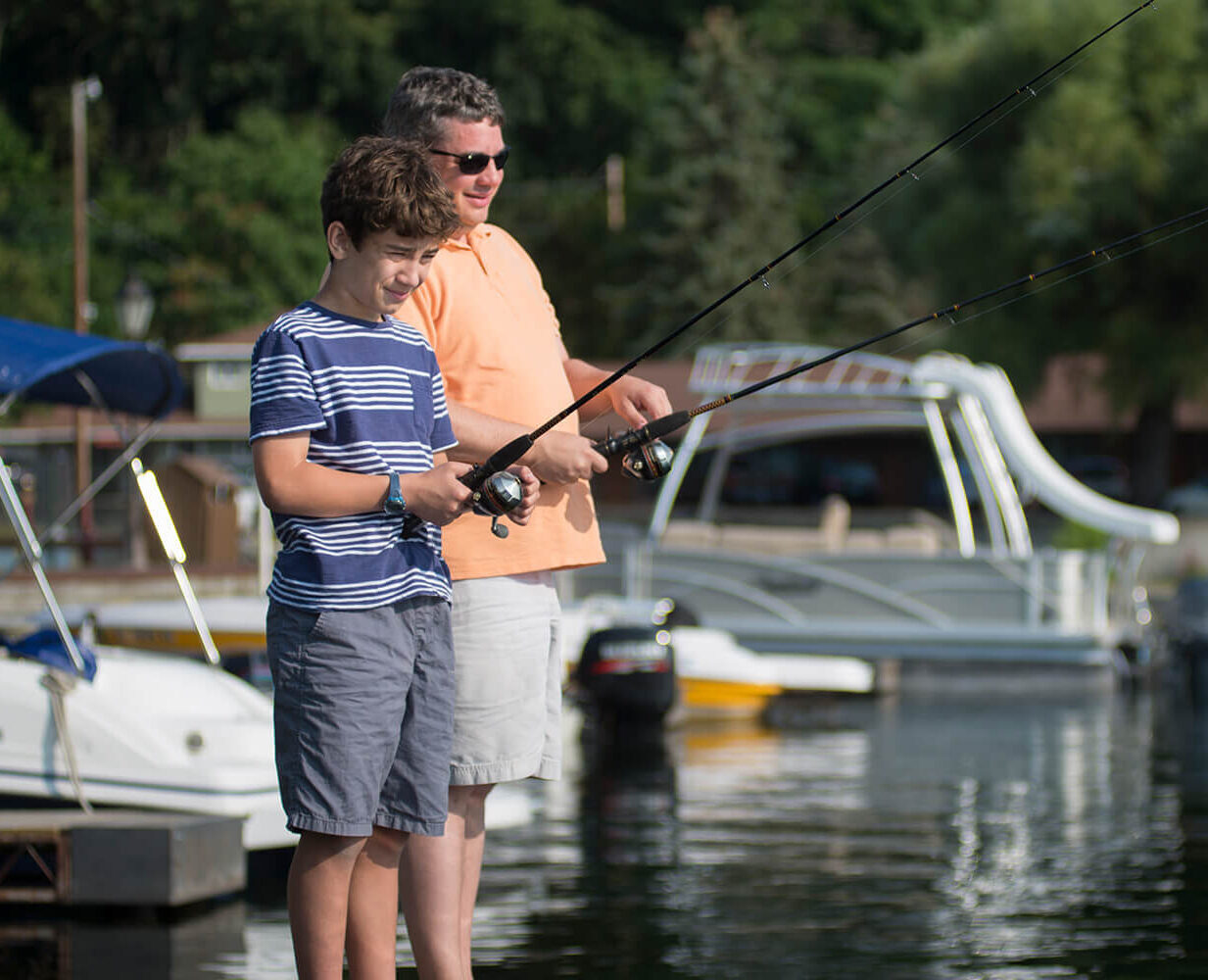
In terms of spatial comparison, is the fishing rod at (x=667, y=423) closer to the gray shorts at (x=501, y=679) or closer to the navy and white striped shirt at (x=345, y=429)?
the gray shorts at (x=501, y=679)

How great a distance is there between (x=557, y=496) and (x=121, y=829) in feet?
9.66

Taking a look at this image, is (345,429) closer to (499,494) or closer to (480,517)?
(499,494)

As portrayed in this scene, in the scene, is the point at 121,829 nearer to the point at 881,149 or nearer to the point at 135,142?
the point at 881,149

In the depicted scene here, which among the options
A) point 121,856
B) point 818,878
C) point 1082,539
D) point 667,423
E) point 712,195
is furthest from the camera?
point 712,195

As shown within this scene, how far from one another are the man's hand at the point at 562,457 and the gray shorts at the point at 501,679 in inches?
9.7

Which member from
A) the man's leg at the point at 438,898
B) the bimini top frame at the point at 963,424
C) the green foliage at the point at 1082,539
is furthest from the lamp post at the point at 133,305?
the man's leg at the point at 438,898

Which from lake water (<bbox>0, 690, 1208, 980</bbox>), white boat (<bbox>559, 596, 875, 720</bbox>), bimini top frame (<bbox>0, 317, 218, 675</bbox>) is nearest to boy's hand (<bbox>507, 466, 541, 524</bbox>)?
lake water (<bbox>0, 690, 1208, 980</bbox>)

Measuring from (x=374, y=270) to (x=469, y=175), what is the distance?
563 millimetres

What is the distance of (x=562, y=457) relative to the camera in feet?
13.4

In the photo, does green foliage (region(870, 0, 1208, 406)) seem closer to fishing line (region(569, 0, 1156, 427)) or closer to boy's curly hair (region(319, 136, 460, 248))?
fishing line (region(569, 0, 1156, 427))

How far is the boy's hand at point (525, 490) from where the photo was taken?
3.86 metres

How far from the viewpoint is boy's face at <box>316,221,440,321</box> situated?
375cm

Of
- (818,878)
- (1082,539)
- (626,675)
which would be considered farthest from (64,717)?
(1082,539)

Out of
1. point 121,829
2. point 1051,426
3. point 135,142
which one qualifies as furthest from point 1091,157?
point 135,142
